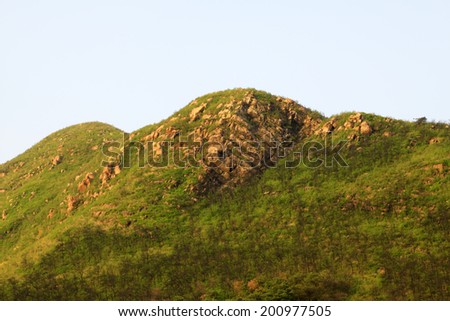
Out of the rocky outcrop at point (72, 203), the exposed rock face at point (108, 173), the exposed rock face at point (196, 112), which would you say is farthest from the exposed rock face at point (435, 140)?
the rocky outcrop at point (72, 203)

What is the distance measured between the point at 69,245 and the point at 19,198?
860 inches

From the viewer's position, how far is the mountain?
42.8 metres

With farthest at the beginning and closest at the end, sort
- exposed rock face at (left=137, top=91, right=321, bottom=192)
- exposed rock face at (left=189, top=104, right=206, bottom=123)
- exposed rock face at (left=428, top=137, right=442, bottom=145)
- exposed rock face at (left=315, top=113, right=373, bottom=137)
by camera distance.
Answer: exposed rock face at (left=189, top=104, right=206, bottom=123)
exposed rock face at (left=315, top=113, right=373, bottom=137)
exposed rock face at (left=137, top=91, right=321, bottom=192)
exposed rock face at (left=428, top=137, right=442, bottom=145)

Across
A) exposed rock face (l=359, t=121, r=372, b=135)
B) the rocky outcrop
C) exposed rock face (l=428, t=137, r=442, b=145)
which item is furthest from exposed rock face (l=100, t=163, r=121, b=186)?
exposed rock face (l=428, t=137, r=442, b=145)

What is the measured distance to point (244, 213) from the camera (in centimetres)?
5294

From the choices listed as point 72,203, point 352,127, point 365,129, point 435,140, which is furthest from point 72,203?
point 435,140

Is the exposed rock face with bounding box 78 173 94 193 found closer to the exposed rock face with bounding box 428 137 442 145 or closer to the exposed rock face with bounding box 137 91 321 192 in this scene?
the exposed rock face with bounding box 137 91 321 192

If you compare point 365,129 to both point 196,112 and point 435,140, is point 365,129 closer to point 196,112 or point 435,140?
point 435,140

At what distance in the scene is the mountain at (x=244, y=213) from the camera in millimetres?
42844

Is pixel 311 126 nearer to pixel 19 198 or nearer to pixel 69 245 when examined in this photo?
pixel 69 245

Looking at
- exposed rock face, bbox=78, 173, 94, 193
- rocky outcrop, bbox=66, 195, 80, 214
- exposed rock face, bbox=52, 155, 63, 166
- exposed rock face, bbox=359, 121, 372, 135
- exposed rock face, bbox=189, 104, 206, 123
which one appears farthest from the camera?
exposed rock face, bbox=52, 155, 63, 166

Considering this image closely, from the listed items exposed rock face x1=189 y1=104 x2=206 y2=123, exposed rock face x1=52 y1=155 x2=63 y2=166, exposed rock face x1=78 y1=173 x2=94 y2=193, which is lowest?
exposed rock face x1=78 y1=173 x2=94 y2=193

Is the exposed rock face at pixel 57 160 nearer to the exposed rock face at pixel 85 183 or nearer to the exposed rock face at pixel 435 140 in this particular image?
the exposed rock face at pixel 85 183
